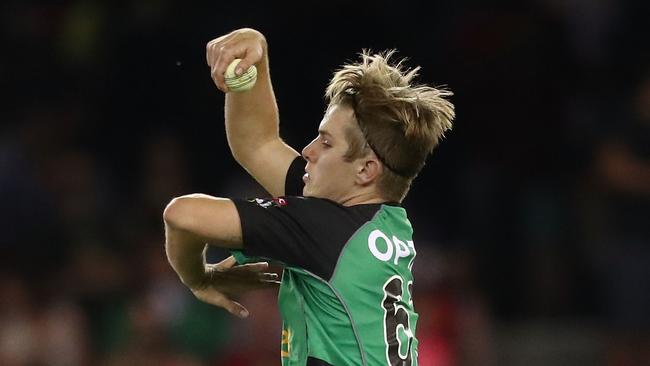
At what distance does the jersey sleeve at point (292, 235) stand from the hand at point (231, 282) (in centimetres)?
37

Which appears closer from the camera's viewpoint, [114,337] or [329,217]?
[329,217]

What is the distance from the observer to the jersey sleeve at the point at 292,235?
3709mm

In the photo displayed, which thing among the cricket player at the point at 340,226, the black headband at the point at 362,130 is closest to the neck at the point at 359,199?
the cricket player at the point at 340,226

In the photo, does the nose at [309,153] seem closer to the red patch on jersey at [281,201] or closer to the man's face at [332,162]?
the man's face at [332,162]

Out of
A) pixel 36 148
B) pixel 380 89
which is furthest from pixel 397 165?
pixel 36 148

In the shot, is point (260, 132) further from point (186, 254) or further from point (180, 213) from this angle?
point (180, 213)

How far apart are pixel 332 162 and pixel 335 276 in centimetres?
38

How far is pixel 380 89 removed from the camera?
3889 millimetres

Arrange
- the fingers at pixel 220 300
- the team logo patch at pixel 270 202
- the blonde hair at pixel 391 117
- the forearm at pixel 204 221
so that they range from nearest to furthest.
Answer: the forearm at pixel 204 221 → the team logo patch at pixel 270 202 → the blonde hair at pixel 391 117 → the fingers at pixel 220 300

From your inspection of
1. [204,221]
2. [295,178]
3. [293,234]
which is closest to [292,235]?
[293,234]

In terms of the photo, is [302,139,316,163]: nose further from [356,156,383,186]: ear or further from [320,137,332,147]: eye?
[356,156,383,186]: ear

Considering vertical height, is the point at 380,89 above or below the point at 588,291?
above

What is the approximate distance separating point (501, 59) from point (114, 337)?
3512mm

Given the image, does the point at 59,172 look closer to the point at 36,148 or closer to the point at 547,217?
the point at 36,148
